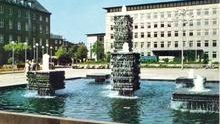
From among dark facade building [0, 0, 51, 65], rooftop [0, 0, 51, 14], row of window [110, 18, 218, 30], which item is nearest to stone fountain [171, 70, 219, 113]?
dark facade building [0, 0, 51, 65]

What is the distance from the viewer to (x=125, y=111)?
1527cm

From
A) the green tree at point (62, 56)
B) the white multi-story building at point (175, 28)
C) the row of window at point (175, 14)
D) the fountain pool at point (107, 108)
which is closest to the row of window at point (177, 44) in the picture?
the white multi-story building at point (175, 28)

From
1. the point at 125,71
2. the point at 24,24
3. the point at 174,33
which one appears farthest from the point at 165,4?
the point at 125,71

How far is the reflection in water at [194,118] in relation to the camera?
42.2 feet

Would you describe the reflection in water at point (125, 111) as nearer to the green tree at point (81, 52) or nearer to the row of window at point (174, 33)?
the green tree at point (81, 52)

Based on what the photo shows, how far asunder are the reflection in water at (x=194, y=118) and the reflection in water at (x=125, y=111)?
4.58 ft

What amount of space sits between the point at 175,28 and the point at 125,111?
287 feet

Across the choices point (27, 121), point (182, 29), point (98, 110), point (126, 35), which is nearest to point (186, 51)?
point (182, 29)

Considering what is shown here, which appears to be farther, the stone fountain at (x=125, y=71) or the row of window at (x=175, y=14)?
the row of window at (x=175, y=14)

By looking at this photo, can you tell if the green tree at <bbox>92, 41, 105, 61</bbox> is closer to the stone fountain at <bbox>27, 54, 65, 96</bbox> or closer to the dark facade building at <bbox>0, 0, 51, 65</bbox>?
the dark facade building at <bbox>0, 0, 51, 65</bbox>

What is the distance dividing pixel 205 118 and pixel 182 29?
85.9 m

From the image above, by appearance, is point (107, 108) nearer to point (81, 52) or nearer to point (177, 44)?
point (81, 52)

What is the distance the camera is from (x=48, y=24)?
88125 mm

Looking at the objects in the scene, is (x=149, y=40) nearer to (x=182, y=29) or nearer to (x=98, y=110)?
(x=182, y=29)
